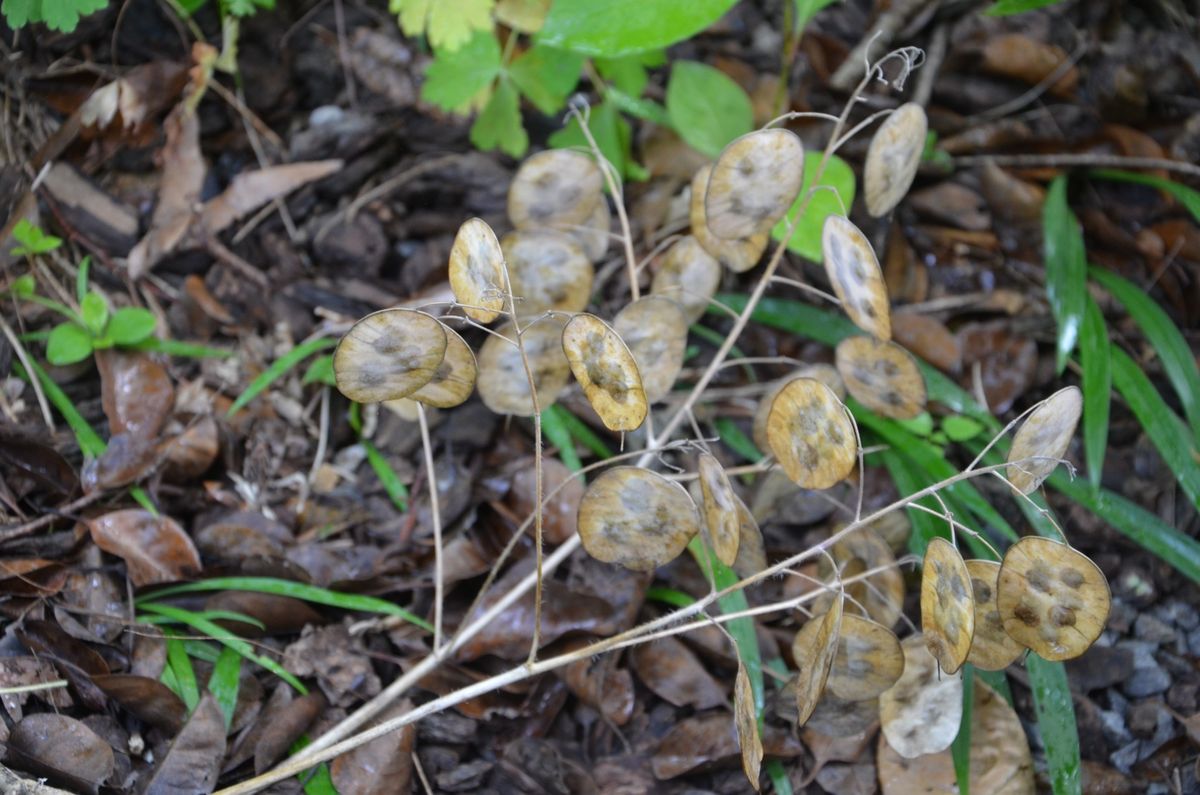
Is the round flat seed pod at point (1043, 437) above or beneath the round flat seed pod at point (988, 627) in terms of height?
above

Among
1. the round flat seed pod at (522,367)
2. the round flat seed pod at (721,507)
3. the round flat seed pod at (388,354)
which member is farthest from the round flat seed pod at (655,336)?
the round flat seed pod at (388,354)

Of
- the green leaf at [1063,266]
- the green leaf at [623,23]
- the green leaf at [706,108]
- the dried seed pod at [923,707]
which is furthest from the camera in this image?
the green leaf at [706,108]

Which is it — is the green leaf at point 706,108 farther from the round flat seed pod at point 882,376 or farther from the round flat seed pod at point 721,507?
the round flat seed pod at point 721,507

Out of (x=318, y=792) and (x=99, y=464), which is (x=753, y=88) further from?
(x=318, y=792)

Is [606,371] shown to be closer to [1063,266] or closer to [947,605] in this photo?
[947,605]

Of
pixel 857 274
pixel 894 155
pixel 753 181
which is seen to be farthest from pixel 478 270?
pixel 894 155

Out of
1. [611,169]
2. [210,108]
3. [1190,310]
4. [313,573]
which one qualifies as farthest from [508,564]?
[1190,310]

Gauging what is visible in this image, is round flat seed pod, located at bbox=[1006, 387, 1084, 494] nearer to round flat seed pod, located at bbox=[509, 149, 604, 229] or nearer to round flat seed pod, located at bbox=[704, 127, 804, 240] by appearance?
round flat seed pod, located at bbox=[704, 127, 804, 240]
